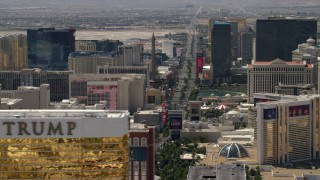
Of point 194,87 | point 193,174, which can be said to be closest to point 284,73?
point 194,87

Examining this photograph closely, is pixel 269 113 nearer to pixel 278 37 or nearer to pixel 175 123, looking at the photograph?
pixel 175 123

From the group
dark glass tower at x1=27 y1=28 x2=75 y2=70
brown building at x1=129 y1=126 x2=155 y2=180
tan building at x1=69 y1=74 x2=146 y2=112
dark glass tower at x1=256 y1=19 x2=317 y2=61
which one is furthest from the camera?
dark glass tower at x1=256 y1=19 x2=317 y2=61

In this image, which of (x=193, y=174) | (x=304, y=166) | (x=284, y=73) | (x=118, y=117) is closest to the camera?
(x=118, y=117)

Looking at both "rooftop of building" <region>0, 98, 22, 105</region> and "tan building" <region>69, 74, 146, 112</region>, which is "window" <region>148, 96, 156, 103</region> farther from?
"rooftop of building" <region>0, 98, 22, 105</region>

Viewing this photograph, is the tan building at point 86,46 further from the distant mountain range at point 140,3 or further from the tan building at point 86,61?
the distant mountain range at point 140,3

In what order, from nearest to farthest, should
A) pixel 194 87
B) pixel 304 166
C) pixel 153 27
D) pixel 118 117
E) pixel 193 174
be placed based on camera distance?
pixel 118 117
pixel 193 174
pixel 304 166
pixel 194 87
pixel 153 27

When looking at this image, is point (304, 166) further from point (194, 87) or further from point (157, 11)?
point (157, 11)

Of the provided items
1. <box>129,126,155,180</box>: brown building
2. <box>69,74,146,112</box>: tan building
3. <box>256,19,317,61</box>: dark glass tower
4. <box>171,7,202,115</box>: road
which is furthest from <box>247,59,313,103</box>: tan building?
<box>129,126,155,180</box>: brown building

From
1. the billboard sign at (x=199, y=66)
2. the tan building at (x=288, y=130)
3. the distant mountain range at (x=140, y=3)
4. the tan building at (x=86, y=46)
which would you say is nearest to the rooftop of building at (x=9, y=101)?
the tan building at (x=288, y=130)
